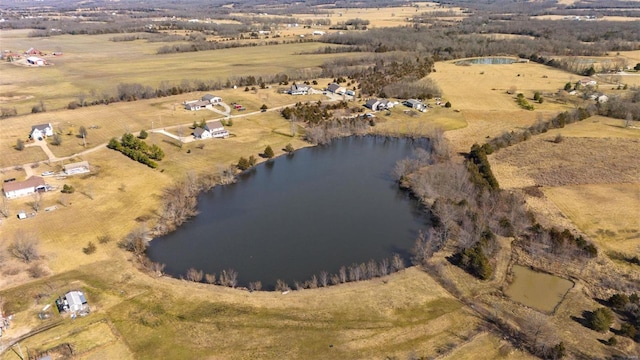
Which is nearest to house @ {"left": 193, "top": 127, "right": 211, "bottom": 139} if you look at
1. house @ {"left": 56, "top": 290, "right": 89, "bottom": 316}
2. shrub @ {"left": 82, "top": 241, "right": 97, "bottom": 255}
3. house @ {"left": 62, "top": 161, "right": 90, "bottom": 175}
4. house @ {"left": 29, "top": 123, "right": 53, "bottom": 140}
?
house @ {"left": 62, "top": 161, "right": 90, "bottom": 175}

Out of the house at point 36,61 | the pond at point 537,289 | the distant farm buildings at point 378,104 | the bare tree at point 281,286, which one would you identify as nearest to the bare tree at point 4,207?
the bare tree at point 281,286

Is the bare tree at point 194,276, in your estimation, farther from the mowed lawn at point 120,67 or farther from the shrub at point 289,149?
the mowed lawn at point 120,67

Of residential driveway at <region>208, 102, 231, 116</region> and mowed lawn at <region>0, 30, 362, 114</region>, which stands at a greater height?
mowed lawn at <region>0, 30, 362, 114</region>

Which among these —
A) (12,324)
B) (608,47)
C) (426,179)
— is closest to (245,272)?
(12,324)

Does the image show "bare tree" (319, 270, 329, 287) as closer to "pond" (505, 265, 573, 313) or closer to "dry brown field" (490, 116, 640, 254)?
"pond" (505, 265, 573, 313)

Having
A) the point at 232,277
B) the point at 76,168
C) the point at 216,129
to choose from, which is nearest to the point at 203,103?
the point at 216,129

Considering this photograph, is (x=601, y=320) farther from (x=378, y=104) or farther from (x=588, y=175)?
(x=378, y=104)

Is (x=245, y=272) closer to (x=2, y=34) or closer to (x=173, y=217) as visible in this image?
(x=173, y=217)
